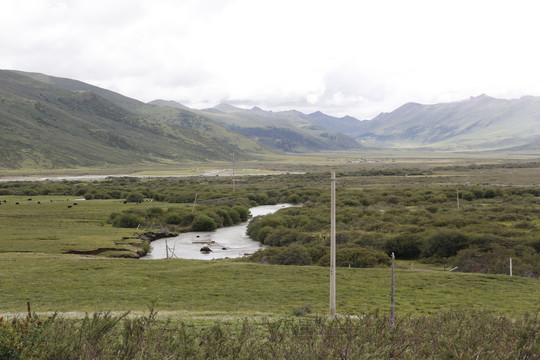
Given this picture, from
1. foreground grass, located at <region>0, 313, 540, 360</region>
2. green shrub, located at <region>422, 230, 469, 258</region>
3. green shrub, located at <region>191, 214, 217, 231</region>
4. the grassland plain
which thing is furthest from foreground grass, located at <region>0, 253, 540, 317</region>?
green shrub, located at <region>191, 214, 217, 231</region>

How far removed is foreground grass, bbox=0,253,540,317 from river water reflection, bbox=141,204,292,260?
973 cm

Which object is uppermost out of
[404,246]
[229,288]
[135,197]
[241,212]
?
[135,197]

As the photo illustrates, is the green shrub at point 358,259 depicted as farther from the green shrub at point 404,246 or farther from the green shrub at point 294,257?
the green shrub at point 404,246

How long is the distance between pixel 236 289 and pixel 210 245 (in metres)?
22.6

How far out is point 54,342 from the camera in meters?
9.81

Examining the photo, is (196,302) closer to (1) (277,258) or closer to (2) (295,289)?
(2) (295,289)

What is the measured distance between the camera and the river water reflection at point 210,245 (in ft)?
138

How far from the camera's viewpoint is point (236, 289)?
973 inches

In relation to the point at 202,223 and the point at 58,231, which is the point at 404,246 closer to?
the point at 202,223

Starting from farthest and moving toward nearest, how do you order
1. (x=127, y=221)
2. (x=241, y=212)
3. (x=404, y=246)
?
(x=241, y=212) < (x=127, y=221) < (x=404, y=246)

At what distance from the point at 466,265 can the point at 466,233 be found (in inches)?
206

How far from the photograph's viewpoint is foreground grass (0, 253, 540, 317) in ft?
66.9

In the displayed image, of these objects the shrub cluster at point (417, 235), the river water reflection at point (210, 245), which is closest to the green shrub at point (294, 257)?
the shrub cluster at point (417, 235)

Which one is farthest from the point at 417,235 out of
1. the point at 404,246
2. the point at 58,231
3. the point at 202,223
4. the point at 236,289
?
the point at 58,231
